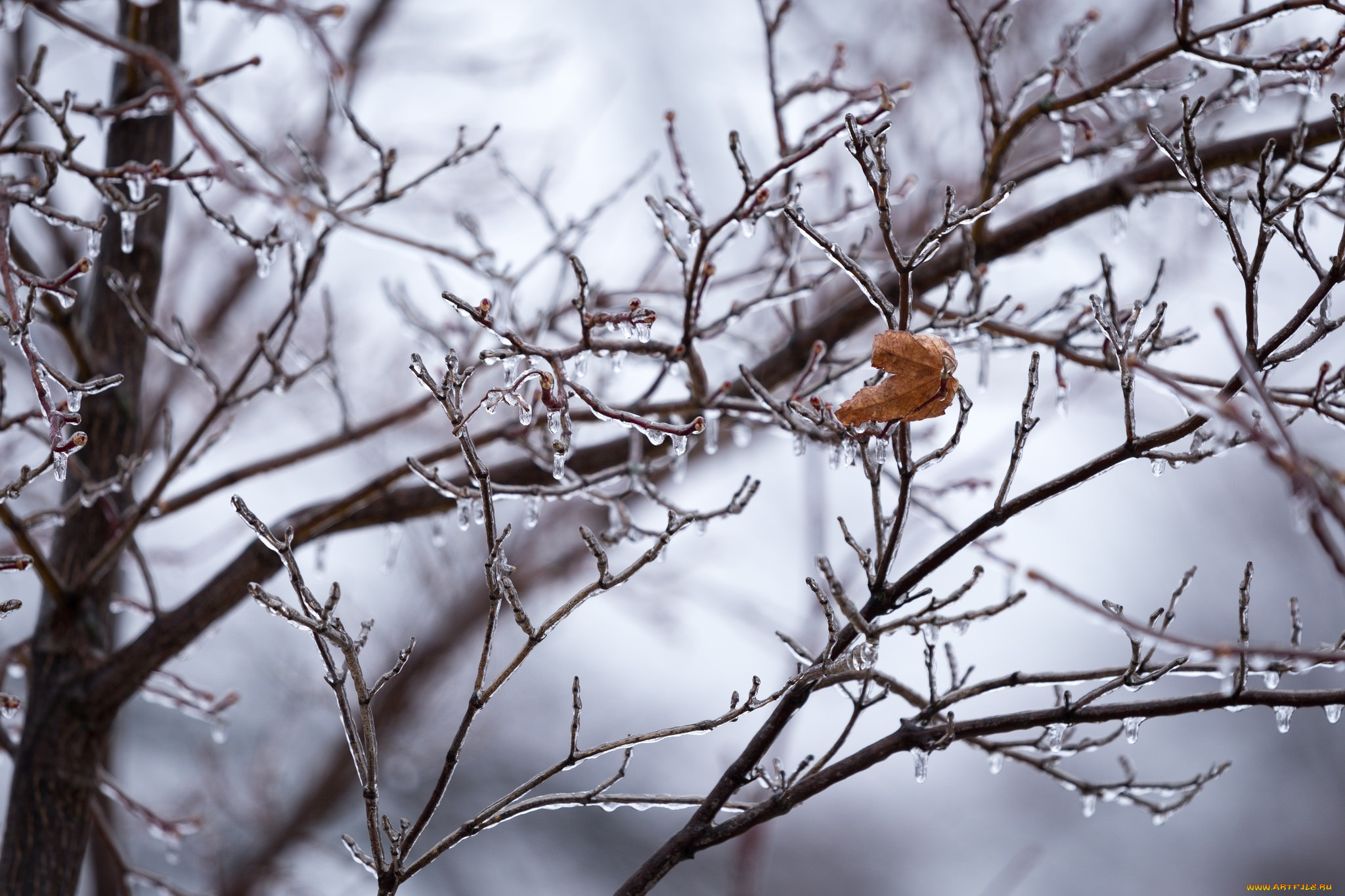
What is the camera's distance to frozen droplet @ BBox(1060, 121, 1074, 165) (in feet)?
6.44

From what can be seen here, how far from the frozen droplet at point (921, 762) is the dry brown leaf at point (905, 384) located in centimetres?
46

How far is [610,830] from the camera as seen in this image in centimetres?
727

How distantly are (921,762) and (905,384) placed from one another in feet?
1.77

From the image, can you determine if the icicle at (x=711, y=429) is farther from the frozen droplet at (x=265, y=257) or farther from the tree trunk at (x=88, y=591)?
the tree trunk at (x=88, y=591)

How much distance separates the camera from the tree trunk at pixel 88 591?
6.48ft

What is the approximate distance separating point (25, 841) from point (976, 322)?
2123 mm

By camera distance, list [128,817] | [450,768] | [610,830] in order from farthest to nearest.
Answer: [610,830], [128,817], [450,768]

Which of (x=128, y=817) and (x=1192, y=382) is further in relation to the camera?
(x=128, y=817)

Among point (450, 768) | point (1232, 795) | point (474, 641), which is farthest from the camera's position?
point (1232, 795)

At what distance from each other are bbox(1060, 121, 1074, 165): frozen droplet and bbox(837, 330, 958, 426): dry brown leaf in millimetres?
964

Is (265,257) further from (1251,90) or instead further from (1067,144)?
(1251,90)

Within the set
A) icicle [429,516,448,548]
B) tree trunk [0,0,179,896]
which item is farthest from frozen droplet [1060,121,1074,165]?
tree trunk [0,0,179,896]

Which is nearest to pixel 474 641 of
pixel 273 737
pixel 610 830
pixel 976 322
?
pixel 273 737

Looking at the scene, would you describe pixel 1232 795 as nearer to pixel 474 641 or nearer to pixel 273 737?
pixel 474 641
